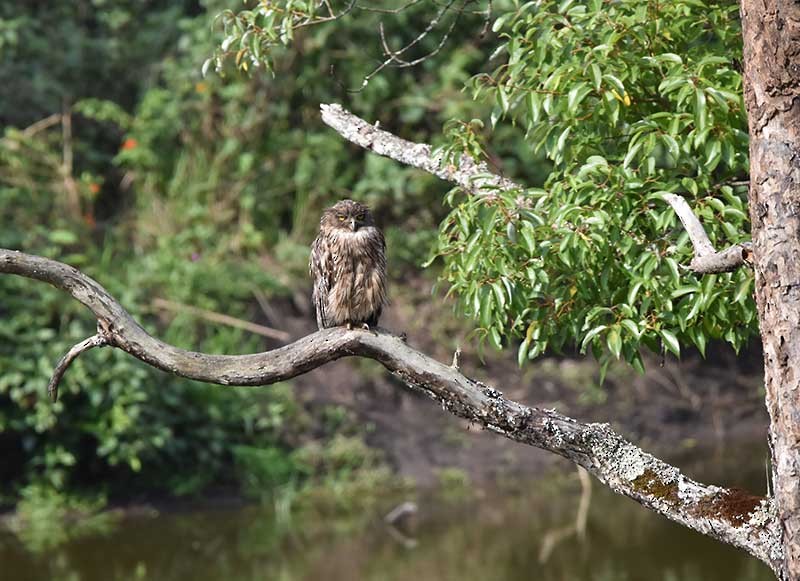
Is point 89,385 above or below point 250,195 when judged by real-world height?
below

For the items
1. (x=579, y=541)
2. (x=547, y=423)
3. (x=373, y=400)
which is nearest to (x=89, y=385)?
(x=373, y=400)

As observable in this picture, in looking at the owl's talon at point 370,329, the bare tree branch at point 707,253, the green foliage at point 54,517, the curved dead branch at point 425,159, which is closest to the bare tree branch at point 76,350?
the owl's talon at point 370,329

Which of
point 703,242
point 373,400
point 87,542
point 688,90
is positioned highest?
point 688,90

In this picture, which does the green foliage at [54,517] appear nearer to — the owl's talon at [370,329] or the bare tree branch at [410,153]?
the owl's talon at [370,329]

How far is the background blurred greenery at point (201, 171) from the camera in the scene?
8578 millimetres

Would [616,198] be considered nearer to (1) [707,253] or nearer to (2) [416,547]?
(1) [707,253]

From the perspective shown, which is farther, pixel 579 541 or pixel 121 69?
pixel 121 69

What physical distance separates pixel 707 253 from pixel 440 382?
812 mm

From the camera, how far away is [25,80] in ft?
31.9

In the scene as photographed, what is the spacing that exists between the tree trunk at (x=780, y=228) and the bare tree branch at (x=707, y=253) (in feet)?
0.21

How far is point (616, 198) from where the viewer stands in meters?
3.78

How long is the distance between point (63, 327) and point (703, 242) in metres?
5.41

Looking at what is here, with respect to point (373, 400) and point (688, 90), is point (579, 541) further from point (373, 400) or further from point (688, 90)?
point (688, 90)

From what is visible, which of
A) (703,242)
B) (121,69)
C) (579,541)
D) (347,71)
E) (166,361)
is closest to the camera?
(703,242)
